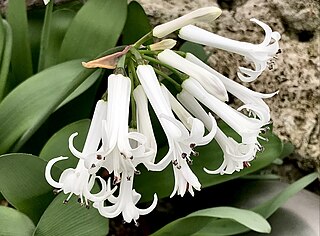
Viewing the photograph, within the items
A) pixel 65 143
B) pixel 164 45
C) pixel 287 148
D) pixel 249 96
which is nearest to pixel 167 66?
pixel 164 45

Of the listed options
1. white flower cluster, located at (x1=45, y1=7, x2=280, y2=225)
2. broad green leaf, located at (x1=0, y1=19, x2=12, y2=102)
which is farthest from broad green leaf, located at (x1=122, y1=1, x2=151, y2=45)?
white flower cluster, located at (x1=45, y1=7, x2=280, y2=225)

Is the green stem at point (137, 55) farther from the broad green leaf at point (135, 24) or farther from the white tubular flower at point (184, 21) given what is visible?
the broad green leaf at point (135, 24)

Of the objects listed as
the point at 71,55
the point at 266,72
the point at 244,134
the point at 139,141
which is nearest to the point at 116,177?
the point at 139,141

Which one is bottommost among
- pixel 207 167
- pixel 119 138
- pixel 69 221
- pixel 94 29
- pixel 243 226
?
pixel 243 226

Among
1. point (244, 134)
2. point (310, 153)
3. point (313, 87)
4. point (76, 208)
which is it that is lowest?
point (310, 153)

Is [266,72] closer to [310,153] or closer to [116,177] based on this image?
[310,153]

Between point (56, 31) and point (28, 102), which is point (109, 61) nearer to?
point (28, 102)

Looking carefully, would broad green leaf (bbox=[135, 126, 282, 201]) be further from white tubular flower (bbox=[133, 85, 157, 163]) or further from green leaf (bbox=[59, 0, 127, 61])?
white tubular flower (bbox=[133, 85, 157, 163])
